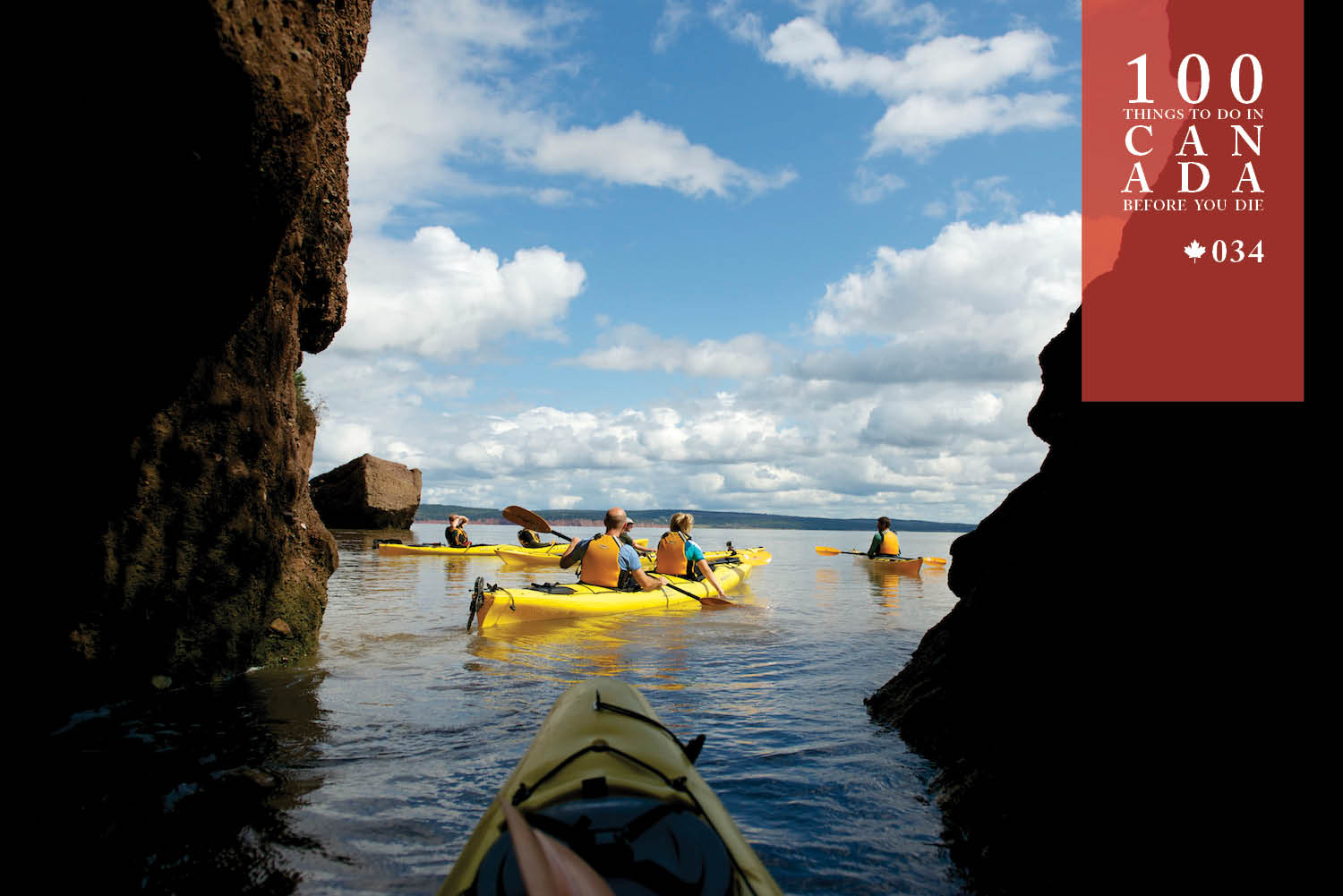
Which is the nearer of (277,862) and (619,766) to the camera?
(619,766)

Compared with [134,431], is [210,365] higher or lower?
higher

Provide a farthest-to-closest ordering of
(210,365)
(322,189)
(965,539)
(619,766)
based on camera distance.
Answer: (322,189), (965,539), (210,365), (619,766)

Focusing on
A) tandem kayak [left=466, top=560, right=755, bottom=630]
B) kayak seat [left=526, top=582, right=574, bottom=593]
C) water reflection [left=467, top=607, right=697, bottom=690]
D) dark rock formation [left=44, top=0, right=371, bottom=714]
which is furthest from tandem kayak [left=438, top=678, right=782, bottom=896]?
kayak seat [left=526, top=582, right=574, bottom=593]

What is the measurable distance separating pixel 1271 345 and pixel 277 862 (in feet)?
16.0

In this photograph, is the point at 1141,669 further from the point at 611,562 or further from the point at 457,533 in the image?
the point at 457,533

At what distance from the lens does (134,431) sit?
4.72 meters

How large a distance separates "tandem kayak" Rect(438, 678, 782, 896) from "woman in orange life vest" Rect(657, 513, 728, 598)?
961 cm

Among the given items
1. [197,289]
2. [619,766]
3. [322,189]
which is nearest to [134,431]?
[197,289]

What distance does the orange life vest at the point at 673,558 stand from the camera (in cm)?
1274

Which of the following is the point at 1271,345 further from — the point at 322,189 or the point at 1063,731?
the point at 322,189

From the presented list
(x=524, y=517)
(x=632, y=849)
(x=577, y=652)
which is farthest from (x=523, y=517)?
(x=632, y=849)

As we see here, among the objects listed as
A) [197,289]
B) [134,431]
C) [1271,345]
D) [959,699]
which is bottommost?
[959,699]

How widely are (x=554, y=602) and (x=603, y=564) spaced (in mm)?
1276

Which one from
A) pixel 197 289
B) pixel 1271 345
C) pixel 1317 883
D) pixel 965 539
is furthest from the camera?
pixel 965 539
